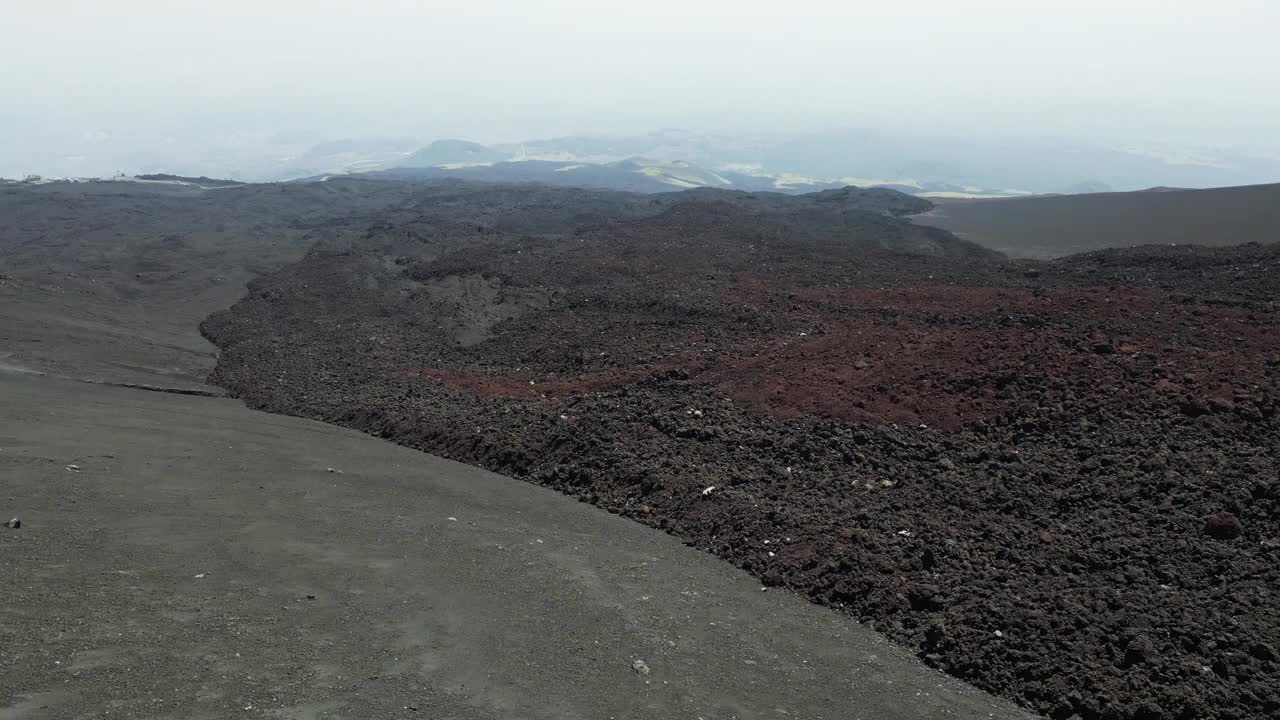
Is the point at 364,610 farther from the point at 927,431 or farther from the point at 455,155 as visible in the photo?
the point at 455,155

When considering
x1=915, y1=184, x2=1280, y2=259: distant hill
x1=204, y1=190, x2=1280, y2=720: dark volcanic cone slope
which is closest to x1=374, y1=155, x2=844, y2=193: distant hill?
x1=915, y1=184, x2=1280, y2=259: distant hill

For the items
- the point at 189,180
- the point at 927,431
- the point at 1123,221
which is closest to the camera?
the point at 927,431

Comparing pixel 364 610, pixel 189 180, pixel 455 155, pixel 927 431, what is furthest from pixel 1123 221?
pixel 455 155

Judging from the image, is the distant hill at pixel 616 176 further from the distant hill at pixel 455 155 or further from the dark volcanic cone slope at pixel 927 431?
the dark volcanic cone slope at pixel 927 431

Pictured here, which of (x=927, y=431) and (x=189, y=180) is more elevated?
(x=189, y=180)

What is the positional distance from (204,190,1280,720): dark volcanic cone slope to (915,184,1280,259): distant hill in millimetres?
7911

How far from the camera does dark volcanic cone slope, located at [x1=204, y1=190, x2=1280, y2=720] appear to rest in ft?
21.8

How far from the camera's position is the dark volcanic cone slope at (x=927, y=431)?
664 cm

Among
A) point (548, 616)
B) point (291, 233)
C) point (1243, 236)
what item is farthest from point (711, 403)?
point (291, 233)

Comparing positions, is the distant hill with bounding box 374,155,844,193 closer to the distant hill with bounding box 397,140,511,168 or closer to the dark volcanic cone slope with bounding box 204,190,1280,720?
the distant hill with bounding box 397,140,511,168

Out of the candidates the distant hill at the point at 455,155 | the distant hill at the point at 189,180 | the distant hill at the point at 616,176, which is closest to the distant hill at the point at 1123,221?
the distant hill at the point at 189,180

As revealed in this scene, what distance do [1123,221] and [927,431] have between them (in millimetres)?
27461

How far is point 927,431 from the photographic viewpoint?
34.9ft

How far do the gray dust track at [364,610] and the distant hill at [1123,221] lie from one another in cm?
2613
